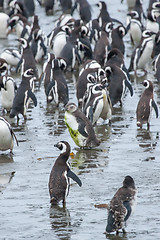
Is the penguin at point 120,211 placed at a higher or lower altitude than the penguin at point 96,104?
lower

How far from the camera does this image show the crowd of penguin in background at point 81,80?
6.65 metres

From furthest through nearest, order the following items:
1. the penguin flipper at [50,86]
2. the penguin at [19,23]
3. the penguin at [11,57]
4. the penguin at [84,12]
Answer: the penguin at [84,12] < the penguin at [19,23] < the penguin at [11,57] < the penguin flipper at [50,86]

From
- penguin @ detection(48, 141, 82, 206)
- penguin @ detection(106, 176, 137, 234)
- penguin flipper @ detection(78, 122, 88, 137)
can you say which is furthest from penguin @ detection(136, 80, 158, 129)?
penguin @ detection(106, 176, 137, 234)

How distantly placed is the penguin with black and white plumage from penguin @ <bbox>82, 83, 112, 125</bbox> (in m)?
1.15

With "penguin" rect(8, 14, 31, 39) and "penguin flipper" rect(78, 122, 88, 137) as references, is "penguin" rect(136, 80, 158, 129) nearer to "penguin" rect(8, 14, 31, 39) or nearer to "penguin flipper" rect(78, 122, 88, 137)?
"penguin flipper" rect(78, 122, 88, 137)

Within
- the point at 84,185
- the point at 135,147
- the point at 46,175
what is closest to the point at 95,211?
the point at 84,185

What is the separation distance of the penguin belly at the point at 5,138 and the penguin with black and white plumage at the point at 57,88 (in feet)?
9.34

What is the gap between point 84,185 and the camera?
23.5ft

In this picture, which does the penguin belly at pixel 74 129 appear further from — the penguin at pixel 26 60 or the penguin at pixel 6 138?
the penguin at pixel 26 60

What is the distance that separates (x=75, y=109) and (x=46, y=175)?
1.49m

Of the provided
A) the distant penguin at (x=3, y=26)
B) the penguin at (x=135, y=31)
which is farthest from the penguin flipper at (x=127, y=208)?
the distant penguin at (x=3, y=26)

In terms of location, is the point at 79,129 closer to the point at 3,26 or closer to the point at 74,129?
the point at 74,129

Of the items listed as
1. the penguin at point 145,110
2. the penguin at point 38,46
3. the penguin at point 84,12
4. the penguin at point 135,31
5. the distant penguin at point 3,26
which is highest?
the penguin at point 84,12

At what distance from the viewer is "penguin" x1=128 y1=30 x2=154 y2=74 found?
14.0 meters
